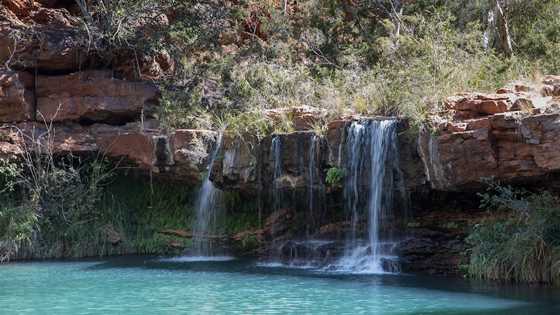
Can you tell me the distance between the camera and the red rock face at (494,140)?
12805mm

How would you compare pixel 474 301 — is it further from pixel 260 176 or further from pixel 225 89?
pixel 225 89

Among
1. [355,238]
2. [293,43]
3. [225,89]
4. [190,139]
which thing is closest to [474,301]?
[355,238]

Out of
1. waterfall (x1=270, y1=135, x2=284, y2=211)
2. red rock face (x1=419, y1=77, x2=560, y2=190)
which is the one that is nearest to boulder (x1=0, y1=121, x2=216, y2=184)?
waterfall (x1=270, y1=135, x2=284, y2=211)

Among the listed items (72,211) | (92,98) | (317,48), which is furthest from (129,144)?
(317,48)

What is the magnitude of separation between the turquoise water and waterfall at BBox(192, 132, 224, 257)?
9.43ft

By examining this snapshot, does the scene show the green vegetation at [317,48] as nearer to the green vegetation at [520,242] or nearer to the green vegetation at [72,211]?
the green vegetation at [72,211]

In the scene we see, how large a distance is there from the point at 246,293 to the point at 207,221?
6.82 metres

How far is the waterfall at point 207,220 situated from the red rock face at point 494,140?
6309 millimetres

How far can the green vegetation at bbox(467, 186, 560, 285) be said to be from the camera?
40.5 feet

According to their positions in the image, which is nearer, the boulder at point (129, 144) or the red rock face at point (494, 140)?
the red rock face at point (494, 140)

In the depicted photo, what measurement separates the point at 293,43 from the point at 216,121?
5.11m

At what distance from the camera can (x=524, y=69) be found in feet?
60.1

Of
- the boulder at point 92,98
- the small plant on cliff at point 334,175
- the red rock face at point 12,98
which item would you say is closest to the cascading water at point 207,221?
the boulder at point 92,98

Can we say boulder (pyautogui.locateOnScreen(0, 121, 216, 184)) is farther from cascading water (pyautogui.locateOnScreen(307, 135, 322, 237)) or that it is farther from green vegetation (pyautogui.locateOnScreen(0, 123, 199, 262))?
cascading water (pyautogui.locateOnScreen(307, 135, 322, 237))
